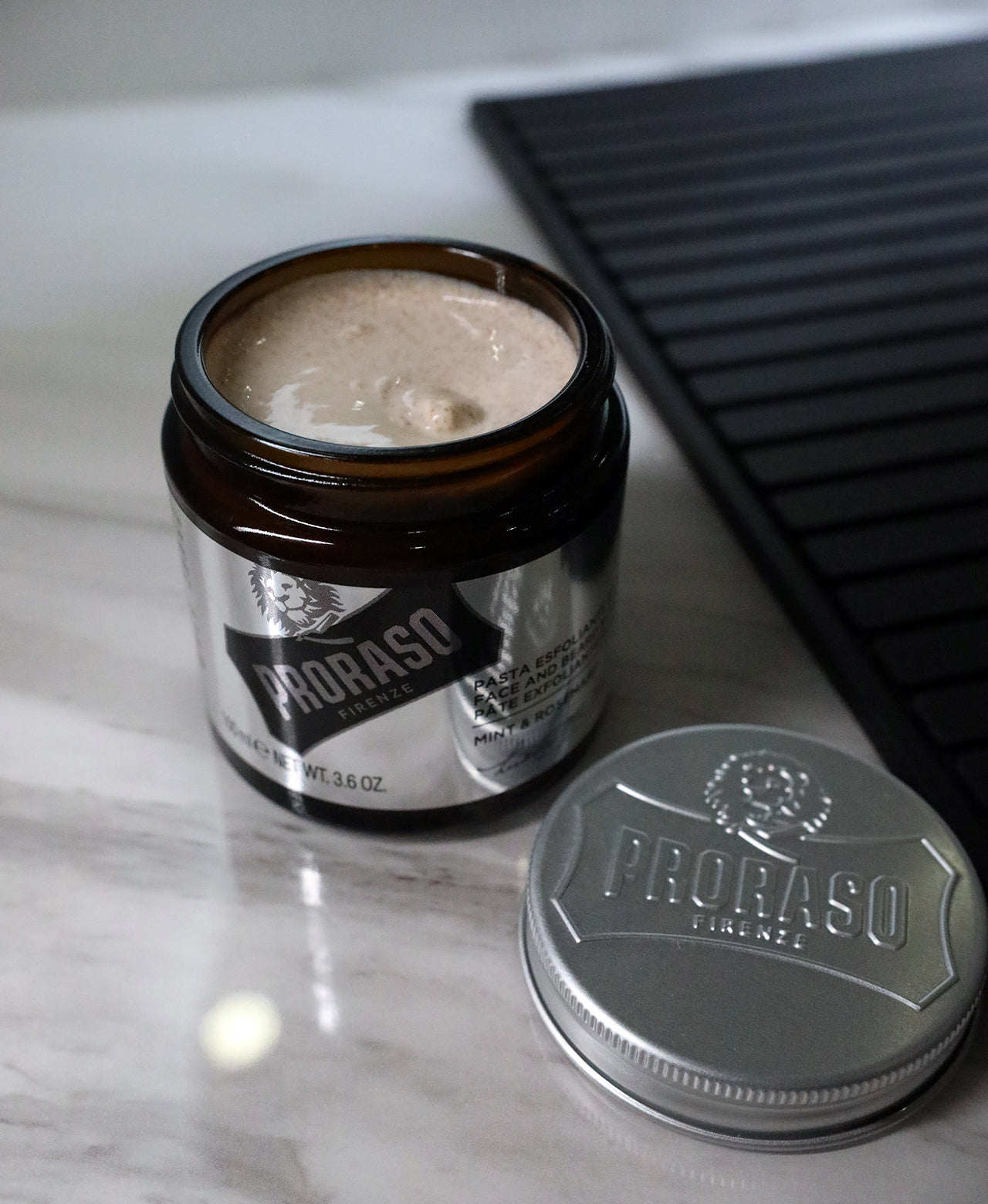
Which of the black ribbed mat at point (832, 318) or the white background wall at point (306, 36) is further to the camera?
the white background wall at point (306, 36)

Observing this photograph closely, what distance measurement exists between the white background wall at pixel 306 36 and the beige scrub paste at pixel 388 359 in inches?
20.3

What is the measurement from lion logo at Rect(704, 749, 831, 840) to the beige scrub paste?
0.45 feet

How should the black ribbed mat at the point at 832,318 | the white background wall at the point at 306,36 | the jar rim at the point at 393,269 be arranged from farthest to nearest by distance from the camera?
the white background wall at the point at 306,36 → the black ribbed mat at the point at 832,318 → the jar rim at the point at 393,269

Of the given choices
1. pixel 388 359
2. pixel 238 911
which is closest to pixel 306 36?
pixel 388 359

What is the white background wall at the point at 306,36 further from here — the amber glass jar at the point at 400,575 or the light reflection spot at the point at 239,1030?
the light reflection spot at the point at 239,1030

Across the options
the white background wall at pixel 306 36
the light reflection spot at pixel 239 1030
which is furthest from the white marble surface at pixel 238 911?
the white background wall at pixel 306 36

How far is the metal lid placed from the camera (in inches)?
14.7

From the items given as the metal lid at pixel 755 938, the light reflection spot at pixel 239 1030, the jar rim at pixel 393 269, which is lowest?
the light reflection spot at pixel 239 1030

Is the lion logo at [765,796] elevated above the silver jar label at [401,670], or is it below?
below

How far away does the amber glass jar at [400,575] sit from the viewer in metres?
0.38

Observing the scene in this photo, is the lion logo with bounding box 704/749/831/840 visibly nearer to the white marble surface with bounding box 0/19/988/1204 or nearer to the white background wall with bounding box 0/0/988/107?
the white marble surface with bounding box 0/19/988/1204

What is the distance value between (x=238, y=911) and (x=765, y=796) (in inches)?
7.1

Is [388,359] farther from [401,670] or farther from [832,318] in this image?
[832,318]

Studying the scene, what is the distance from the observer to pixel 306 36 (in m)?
0.92
